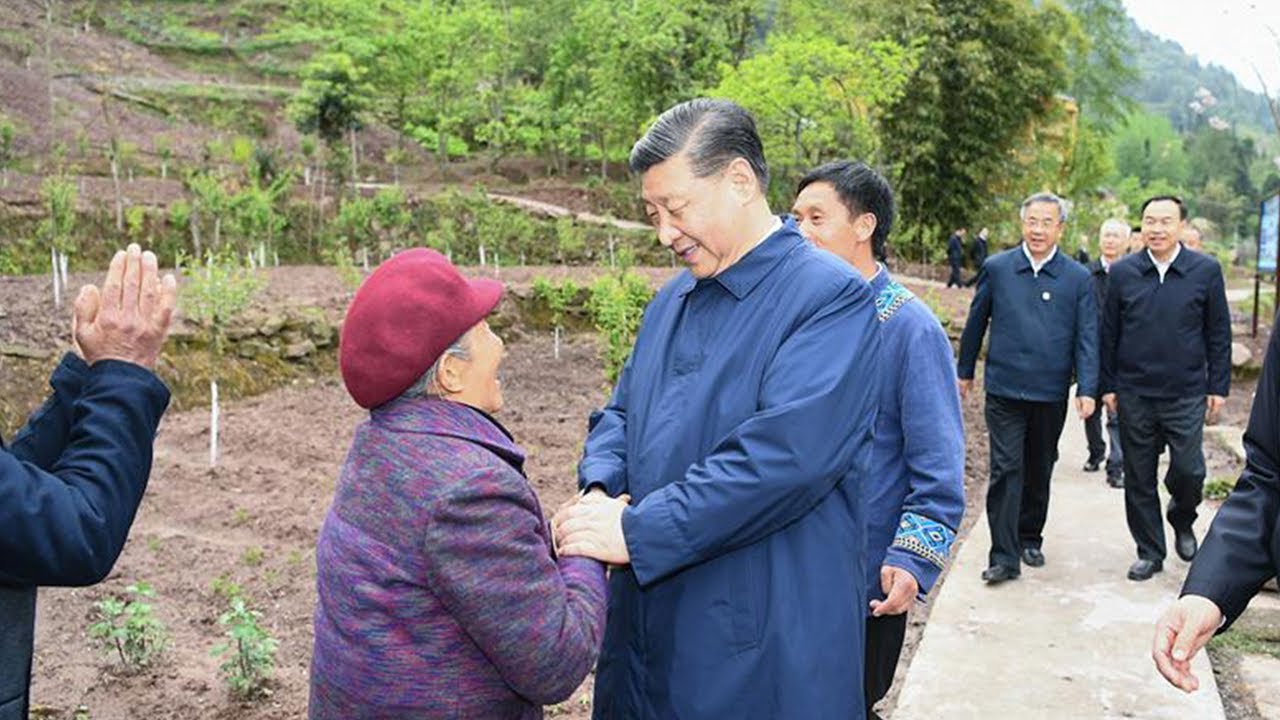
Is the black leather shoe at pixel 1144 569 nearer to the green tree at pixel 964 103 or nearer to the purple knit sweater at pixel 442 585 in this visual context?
the purple knit sweater at pixel 442 585

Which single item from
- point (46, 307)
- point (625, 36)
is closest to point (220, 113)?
point (625, 36)

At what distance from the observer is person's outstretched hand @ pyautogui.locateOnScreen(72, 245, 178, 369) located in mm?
1883

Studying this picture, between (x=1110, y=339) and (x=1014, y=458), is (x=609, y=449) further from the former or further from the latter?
(x=1110, y=339)

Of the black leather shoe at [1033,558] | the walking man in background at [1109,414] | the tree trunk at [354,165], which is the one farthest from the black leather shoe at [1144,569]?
the tree trunk at [354,165]

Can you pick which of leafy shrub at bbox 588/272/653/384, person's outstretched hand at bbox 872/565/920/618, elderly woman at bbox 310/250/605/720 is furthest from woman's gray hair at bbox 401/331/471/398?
leafy shrub at bbox 588/272/653/384

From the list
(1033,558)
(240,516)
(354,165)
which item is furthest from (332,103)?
(1033,558)

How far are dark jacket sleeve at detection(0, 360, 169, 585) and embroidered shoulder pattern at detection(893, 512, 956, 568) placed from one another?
6.04 ft

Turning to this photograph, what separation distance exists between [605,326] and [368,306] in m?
7.78

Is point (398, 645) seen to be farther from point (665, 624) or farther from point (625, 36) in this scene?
point (625, 36)

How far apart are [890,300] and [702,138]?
118 centimetres

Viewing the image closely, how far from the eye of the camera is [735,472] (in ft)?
6.37

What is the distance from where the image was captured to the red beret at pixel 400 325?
6.07 feet

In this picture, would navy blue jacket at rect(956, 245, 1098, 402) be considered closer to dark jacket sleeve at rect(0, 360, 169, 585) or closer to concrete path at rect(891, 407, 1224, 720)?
concrete path at rect(891, 407, 1224, 720)

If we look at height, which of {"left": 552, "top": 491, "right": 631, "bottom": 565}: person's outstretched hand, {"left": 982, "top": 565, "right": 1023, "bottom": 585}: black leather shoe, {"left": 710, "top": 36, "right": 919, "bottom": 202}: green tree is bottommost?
{"left": 982, "top": 565, "right": 1023, "bottom": 585}: black leather shoe
